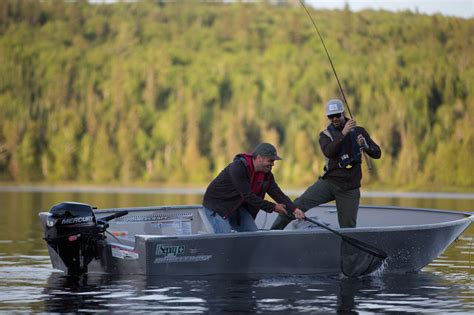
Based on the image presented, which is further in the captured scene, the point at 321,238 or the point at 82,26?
the point at 82,26

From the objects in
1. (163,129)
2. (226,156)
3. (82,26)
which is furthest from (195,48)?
(226,156)

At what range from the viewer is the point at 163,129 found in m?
107

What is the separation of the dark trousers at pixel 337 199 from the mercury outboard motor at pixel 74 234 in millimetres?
2471

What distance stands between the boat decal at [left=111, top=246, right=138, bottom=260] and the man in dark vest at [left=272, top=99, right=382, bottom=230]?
242cm

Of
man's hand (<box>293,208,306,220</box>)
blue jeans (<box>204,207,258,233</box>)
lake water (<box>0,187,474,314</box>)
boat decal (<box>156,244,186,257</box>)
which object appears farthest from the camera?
blue jeans (<box>204,207,258,233</box>)

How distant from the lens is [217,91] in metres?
114

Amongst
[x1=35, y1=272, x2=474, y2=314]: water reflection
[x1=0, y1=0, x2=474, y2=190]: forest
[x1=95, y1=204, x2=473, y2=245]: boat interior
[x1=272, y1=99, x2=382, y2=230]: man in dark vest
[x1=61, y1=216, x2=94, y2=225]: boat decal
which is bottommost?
[x1=35, y1=272, x2=474, y2=314]: water reflection

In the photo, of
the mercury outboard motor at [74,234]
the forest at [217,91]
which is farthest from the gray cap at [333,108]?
the forest at [217,91]

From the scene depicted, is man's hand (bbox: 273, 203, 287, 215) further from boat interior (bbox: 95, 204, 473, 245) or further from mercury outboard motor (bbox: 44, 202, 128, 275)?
mercury outboard motor (bbox: 44, 202, 128, 275)

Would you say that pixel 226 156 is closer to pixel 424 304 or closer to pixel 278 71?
pixel 278 71

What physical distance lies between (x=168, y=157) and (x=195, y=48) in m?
30.1

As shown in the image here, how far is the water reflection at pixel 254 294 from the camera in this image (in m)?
12.7

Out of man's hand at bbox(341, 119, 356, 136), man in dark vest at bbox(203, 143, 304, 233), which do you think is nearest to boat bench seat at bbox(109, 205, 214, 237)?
man in dark vest at bbox(203, 143, 304, 233)

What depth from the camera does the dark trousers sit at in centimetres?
1559
